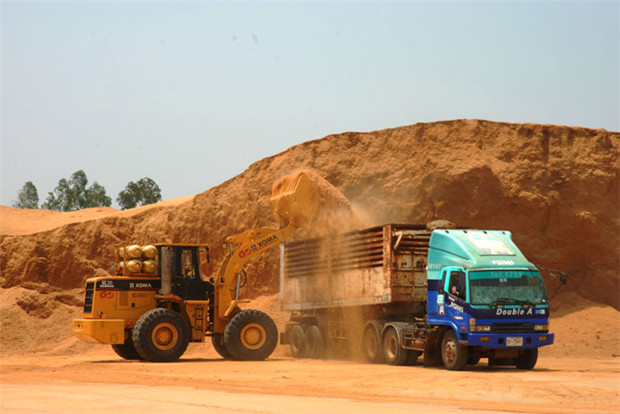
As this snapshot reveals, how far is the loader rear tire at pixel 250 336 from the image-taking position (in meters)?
24.7

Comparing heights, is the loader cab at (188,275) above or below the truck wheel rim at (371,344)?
above

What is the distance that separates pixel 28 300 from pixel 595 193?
1000 inches

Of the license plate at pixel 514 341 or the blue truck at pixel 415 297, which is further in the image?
the blue truck at pixel 415 297

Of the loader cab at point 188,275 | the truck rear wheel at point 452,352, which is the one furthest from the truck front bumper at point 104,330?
the truck rear wheel at point 452,352

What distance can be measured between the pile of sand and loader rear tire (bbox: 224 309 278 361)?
423 inches

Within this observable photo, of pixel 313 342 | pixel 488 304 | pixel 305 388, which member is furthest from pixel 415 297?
pixel 305 388

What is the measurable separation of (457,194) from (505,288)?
16009 mm

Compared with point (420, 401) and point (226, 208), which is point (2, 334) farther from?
point (420, 401)

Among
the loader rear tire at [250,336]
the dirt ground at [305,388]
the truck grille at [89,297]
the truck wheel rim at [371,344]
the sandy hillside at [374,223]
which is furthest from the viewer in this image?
the loader rear tire at [250,336]

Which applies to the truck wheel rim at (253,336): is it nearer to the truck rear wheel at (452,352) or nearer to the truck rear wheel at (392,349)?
the truck rear wheel at (392,349)

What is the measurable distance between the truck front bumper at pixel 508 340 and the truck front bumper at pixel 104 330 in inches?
394

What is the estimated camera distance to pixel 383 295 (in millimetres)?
Result: 22344

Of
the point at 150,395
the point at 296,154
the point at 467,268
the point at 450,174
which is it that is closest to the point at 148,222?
the point at 296,154

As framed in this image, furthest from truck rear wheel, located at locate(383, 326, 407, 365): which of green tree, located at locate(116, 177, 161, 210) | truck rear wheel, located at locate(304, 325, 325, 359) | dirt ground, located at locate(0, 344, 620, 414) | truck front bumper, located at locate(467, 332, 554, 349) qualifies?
green tree, located at locate(116, 177, 161, 210)
